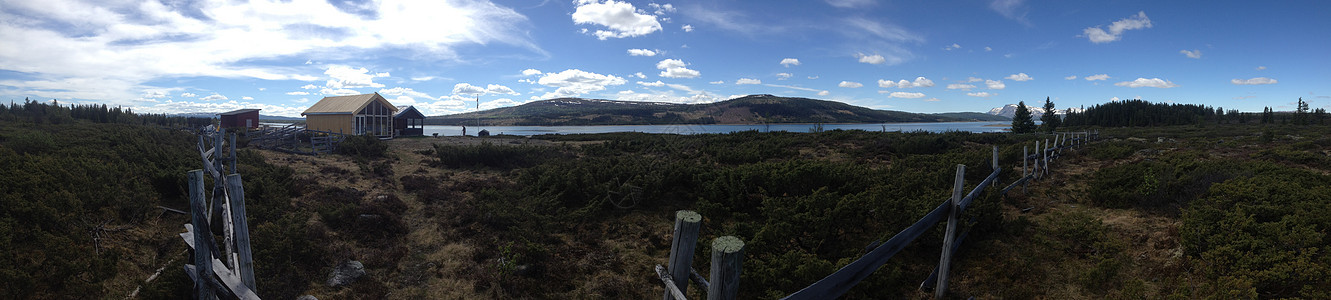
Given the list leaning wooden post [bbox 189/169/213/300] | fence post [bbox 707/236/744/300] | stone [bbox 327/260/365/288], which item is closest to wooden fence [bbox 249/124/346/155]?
stone [bbox 327/260/365/288]

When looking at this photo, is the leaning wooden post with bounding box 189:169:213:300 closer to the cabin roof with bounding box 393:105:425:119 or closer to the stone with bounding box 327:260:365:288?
the stone with bounding box 327:260:365:288

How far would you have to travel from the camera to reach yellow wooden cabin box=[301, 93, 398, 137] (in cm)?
3069

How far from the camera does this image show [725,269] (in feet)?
8.11

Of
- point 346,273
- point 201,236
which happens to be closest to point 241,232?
point 201,236

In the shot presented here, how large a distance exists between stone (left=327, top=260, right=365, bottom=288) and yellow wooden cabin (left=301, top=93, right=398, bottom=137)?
90.5 feet

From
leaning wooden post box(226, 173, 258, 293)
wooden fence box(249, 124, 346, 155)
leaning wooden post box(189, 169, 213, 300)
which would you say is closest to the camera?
leaning wooden post box(189, 169, 213, 300)

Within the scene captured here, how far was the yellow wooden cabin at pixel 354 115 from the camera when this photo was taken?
30688 mm

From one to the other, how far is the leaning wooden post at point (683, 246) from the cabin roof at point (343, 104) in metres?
34.3

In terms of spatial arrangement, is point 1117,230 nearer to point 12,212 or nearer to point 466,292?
point 466,292

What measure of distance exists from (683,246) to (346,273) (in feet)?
20.7

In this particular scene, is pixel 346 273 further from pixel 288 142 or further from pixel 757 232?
pixel 288 142

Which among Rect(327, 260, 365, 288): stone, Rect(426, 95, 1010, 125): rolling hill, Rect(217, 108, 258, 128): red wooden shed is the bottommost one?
Rect(327, 260, 365, 288): stone

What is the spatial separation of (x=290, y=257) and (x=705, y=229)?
6206mm

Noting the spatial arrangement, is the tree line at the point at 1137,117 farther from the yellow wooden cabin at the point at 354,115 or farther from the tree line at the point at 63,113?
the tree line at the point at 63,113
